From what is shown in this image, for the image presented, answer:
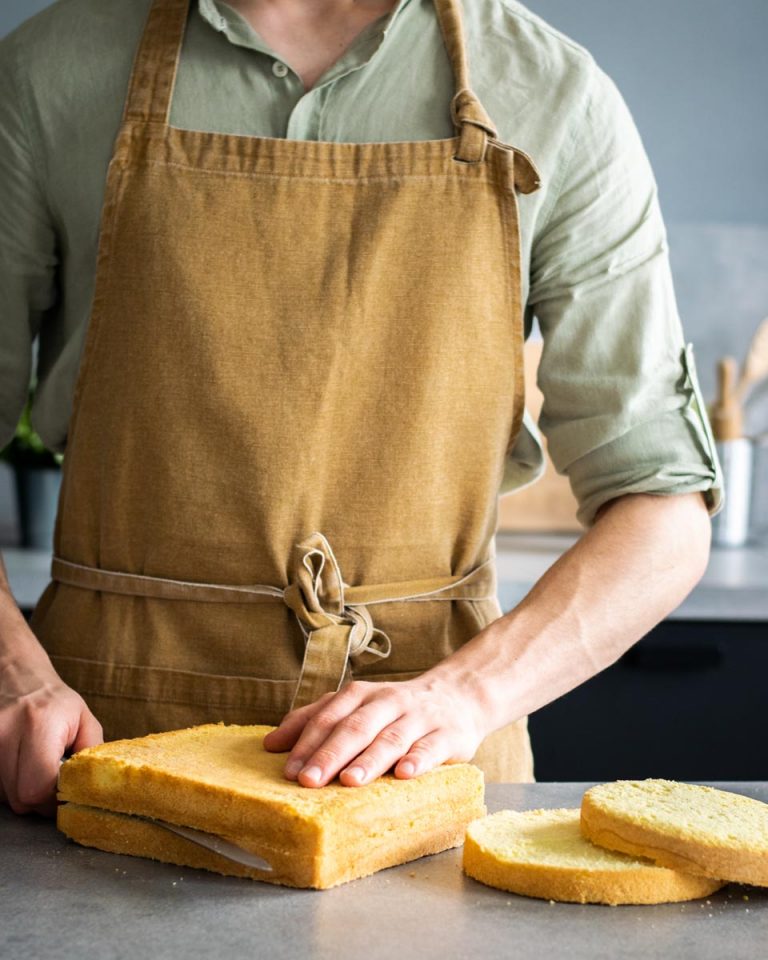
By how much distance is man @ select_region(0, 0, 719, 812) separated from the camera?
3.98 ft

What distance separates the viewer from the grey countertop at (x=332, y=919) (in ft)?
2.50

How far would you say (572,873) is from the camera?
84 cm

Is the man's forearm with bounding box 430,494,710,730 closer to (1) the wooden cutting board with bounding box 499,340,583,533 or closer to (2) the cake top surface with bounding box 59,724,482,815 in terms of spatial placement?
(2) the cake top surface with bounding box 59,724,482,815

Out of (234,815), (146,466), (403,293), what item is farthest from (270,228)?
(234,815)

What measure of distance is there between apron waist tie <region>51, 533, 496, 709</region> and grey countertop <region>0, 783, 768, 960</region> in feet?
0.99

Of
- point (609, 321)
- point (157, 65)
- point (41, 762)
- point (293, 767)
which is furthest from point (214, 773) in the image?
point (157, 65)

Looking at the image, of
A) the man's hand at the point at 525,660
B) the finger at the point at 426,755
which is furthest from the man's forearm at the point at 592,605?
the finger at the point at 426,755

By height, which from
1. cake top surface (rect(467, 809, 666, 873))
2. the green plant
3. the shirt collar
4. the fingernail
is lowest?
the green plant

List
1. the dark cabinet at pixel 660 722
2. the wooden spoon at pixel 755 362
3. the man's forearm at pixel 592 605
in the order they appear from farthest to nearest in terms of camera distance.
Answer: the wooden spoon at pixel 755 362 < the dark cabinet at pixel 660 722 < the man's forearm at pixel 592 605

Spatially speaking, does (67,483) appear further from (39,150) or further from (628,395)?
(628,395)

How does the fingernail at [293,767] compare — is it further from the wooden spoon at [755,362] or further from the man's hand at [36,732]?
the wooden spoon at [755,362]

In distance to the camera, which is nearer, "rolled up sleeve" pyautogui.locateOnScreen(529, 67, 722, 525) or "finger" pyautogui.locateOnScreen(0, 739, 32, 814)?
"finger" pyautogui.locateOnScreen(0, 739, 32, 814)

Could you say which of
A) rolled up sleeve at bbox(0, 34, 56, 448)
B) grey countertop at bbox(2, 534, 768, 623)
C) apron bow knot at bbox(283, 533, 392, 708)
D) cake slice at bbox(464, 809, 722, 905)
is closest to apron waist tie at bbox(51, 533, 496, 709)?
apron bow knot at bbox(283, 533, 392, 708)

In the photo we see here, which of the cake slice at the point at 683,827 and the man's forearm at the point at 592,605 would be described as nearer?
the cake slice at the point at 683,827
